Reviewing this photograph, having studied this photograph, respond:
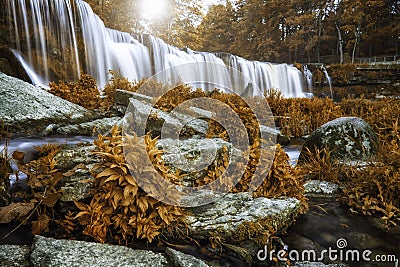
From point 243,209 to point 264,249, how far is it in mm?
435

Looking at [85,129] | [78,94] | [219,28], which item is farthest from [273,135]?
[219,28]

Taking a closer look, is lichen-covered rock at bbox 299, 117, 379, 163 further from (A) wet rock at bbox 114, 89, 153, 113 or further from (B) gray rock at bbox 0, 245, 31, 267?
(B) gray rock at bbox 0, 245, 31, 267

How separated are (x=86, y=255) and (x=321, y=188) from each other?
357cm

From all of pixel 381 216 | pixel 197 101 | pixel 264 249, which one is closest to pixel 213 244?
pixel 264 249

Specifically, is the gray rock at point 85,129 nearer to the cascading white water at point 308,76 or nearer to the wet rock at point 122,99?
the wet rock at point 122,99

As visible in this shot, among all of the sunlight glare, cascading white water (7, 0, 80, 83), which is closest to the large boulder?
cascading white water (7, 0, 80, 83)

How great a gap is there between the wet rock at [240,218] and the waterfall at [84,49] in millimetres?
6652

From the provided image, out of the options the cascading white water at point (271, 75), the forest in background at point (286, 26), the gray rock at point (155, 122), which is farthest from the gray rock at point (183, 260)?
the forest in background at point (286, 26)

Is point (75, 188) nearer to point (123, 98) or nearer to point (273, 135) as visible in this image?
point (123, 98)

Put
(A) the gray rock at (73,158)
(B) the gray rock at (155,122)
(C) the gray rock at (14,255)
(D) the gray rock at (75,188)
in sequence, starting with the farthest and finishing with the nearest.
Result: 1. (B) the gray rock at (155,122)
2. (A) the gray rock at (73,158)
3. (D) the gray rock at (75,188)
4. (C) the gray rock at (14,255)

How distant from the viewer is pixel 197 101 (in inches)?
300

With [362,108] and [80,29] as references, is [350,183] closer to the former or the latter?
[362,108]

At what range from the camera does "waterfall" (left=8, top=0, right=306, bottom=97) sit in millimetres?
8320

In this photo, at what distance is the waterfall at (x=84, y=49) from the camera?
8320mm
